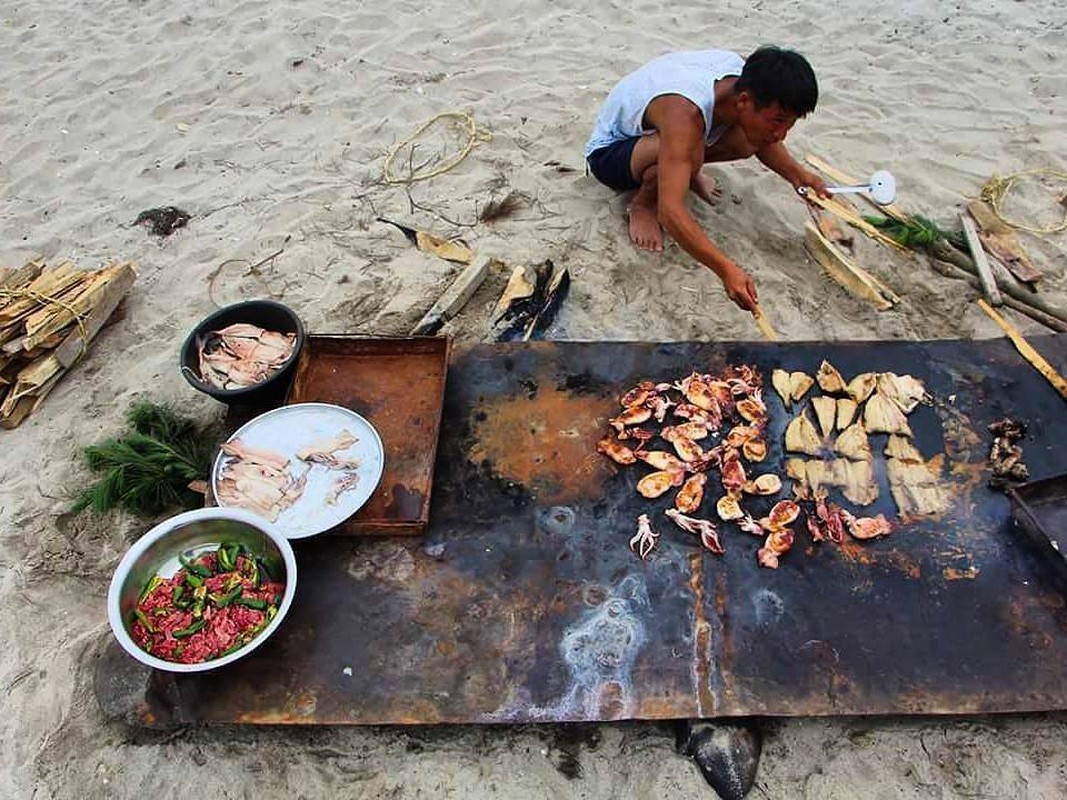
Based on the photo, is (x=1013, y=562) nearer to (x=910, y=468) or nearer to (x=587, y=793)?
(x=910, y=468)

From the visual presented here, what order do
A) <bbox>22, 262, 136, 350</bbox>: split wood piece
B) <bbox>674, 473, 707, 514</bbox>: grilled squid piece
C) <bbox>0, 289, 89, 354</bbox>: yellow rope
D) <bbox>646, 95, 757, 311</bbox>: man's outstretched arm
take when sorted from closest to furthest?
1. <bbox>674, 473, 707, 514</bbox>: grilled squid piece
2. <bbox>646, 95, 757, 311</bbox>: man's outstretched arm
3. <bbox>22, 262, 136, 350</bbox>: split wood piece
4. <bbox>0, 289, 89, 354</bbox>: yellow rope

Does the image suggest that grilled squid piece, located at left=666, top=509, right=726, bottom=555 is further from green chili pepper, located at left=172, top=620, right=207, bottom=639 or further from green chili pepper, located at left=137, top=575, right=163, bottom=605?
green chili pepper, located at left=137, top=575, right=163, bottom=605

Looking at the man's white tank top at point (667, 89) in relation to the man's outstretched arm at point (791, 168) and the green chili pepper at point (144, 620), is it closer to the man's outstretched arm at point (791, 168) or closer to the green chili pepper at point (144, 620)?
Result: the man's outstretched arm at point (791, 168)

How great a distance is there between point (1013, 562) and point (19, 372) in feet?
15.2

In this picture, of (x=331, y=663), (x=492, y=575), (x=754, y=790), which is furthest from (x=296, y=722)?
(x=754, y=790)

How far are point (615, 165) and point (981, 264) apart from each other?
2.21 m

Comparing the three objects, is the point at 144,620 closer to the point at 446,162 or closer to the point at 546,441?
the point at 546,441

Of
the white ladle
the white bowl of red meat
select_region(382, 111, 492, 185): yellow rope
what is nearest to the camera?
the white bowl of red meat

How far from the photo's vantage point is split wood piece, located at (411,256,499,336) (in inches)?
163

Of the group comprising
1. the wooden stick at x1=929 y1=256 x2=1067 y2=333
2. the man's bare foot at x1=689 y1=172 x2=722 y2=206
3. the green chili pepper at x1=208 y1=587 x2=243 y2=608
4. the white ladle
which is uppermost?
the white ladle

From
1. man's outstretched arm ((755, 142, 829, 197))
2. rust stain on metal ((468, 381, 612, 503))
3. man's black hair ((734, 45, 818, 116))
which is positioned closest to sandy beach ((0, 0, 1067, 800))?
man's outstretched arm ((755, 142, 829, 197))

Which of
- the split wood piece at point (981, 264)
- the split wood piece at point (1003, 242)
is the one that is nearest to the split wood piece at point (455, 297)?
the split wood piece at point (981, 264)

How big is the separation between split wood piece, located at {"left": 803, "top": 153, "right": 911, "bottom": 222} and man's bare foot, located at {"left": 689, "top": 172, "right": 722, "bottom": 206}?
76 centimetres

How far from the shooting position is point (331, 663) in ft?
8.59
